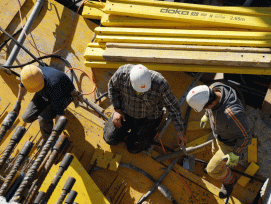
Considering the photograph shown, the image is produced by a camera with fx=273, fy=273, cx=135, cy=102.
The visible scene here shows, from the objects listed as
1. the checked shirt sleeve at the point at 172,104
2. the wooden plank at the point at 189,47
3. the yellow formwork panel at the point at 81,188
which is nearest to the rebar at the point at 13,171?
the yellow formwork panel at the point at 81,188

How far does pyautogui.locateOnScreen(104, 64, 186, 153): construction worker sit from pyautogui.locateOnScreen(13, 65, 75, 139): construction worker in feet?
2.59

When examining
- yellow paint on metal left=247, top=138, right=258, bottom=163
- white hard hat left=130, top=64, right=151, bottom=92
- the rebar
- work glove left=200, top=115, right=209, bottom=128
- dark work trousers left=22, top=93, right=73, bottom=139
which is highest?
work glove left=200, top=115, right=209, bottom=128

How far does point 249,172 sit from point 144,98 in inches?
88.3

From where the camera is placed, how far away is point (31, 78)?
4000 millimetres

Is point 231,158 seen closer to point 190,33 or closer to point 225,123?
point 225,123

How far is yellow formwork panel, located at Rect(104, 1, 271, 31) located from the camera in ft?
16.0

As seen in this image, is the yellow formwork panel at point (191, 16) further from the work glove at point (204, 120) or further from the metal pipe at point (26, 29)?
the work glove at point (204, 120)

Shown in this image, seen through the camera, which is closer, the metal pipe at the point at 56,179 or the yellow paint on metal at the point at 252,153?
the metal pipe at the point at 56,179

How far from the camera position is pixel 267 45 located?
459 cm

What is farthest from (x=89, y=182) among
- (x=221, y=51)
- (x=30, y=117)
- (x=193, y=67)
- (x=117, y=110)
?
(x=221, y=51)

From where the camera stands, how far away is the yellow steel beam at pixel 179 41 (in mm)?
4633

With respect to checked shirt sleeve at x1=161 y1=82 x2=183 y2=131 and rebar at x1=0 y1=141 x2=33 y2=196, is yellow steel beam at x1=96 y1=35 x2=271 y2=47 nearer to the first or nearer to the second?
checked shirt sleeve at x1=161 y1=82 x2=183 y2=131

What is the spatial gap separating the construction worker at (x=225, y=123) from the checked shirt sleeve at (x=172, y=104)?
0.27 metres

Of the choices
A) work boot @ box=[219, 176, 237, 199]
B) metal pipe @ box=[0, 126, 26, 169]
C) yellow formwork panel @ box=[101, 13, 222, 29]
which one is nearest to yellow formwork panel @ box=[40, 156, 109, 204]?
metal pipe @ box=[0, 126, 26, 169]
